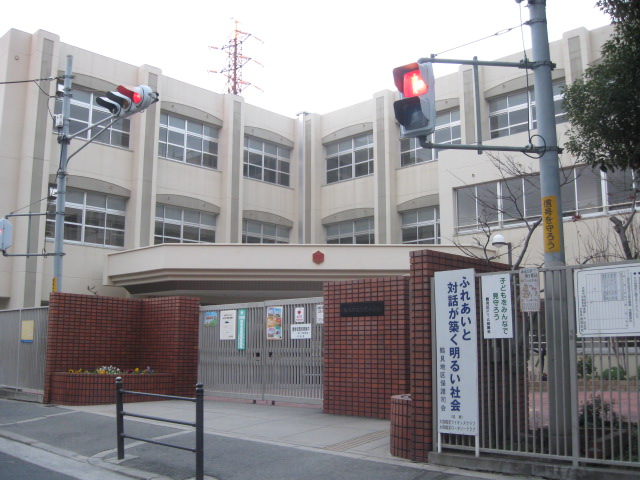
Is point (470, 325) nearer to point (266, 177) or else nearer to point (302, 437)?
point (302, 437)

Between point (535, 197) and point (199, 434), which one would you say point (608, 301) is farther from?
point (535, 197)

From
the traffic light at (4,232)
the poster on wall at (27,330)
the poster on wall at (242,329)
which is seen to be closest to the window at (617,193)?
the poster on wall at (242,329)

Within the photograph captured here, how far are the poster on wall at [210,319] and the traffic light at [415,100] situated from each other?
9231mm

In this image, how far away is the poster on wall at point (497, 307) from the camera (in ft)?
24.5

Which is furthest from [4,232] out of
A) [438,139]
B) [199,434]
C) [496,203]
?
[438,139]

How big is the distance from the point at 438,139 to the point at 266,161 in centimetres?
919

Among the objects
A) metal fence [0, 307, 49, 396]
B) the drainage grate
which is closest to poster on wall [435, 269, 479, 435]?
the drainage grate

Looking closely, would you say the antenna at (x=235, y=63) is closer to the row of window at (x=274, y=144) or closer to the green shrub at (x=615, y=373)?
the row of window at (x=274, y=144)

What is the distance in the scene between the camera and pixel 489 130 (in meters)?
27.7

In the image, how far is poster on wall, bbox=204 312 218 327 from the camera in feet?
51.7

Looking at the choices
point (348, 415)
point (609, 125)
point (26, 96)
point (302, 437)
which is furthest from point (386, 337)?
point (26, 96)

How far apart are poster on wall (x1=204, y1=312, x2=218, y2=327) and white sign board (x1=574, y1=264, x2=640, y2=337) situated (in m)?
10.4

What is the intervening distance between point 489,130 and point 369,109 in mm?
6598

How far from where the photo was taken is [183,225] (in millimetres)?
29672
